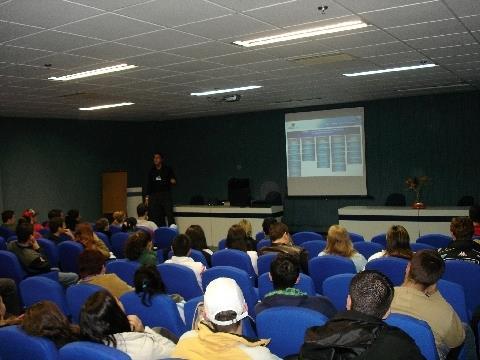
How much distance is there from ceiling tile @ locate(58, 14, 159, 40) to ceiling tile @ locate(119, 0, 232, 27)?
0.15 meters

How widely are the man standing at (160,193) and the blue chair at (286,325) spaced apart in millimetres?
8481

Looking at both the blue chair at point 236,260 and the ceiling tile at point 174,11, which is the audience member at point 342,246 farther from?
the ceiling tile at point 174,11

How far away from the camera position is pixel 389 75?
27.3 ft

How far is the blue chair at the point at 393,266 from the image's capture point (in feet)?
13.8

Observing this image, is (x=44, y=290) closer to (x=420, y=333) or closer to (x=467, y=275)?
(x=420, y=333)

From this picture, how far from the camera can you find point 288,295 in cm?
319

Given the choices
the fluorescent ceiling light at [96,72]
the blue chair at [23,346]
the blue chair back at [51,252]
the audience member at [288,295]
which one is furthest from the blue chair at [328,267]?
the blue chair back at [51,252]

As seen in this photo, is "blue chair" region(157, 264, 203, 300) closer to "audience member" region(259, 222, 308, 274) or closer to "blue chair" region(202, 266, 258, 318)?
"blue chair" region(202, 266, 258, 318)

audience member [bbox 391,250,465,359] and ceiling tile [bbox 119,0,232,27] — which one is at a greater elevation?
ceiling tile [bbox 119,0,232,27]

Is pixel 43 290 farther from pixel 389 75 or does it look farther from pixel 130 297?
pixel 389 75

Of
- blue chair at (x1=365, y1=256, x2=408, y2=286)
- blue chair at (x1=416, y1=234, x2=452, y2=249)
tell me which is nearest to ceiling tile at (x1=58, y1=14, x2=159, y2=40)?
blue chair at (x1=365, y1=256, x2=408, y2=286)

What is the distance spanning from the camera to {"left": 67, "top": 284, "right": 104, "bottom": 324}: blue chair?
3.83m

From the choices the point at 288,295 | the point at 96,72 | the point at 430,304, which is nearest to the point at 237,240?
the point at 288,295

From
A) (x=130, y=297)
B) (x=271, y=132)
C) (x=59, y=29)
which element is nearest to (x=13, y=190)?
(x=271, y=132)
